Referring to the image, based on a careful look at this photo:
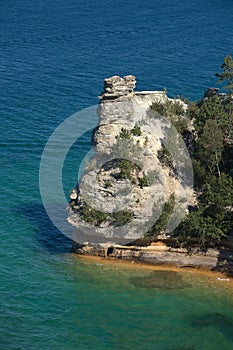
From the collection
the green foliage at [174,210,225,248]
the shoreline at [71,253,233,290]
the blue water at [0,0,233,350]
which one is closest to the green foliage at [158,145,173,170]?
the green foliage at [174,210,225,248]

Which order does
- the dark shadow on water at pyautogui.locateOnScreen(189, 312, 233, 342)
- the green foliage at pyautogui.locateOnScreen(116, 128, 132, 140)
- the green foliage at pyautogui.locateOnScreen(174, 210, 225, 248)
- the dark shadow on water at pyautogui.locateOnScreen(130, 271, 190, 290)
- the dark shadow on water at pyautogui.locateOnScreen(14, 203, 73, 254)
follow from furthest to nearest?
the dark shadow on water at pyautogui.locateOnScreen(14, 203, 73, 254), the green foliage at pyautogui.locateOnScreen(116, 128, 132, 140), the green foliage at pyautogui.locateOnScreen(174, 210, 225, 248), the dark shadow on water at pyautogui.locateOnScreen(130, 271, 190, 290), the dark shadow on water at pyautogui.locateOnScreen(189, 312, 233, 342)

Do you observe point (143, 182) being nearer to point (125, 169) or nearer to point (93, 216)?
point (125, 169)

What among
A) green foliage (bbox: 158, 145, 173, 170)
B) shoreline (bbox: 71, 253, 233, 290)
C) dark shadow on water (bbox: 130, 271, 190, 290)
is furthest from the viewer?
green foliage (bbox: 158, 145, 173, 170)

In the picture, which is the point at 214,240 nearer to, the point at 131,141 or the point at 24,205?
the point at 131,141

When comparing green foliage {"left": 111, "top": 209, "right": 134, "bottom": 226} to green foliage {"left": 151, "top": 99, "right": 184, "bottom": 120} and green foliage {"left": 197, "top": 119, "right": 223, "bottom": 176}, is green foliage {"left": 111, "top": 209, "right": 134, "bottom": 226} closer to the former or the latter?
green foliage {"left": 197, "top": 119, "right": 223, "bottom": 176}

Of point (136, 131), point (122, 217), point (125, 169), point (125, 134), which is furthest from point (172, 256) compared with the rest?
point (136, 131)

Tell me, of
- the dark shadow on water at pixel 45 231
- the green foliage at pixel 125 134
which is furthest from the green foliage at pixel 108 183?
the dark shadow on water at pixel 45 231

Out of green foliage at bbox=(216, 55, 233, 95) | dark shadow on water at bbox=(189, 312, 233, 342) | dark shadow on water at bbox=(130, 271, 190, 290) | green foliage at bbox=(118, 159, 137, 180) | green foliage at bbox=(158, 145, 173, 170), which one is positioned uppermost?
green foliage at bbox=(216, 55, 233, 95)
